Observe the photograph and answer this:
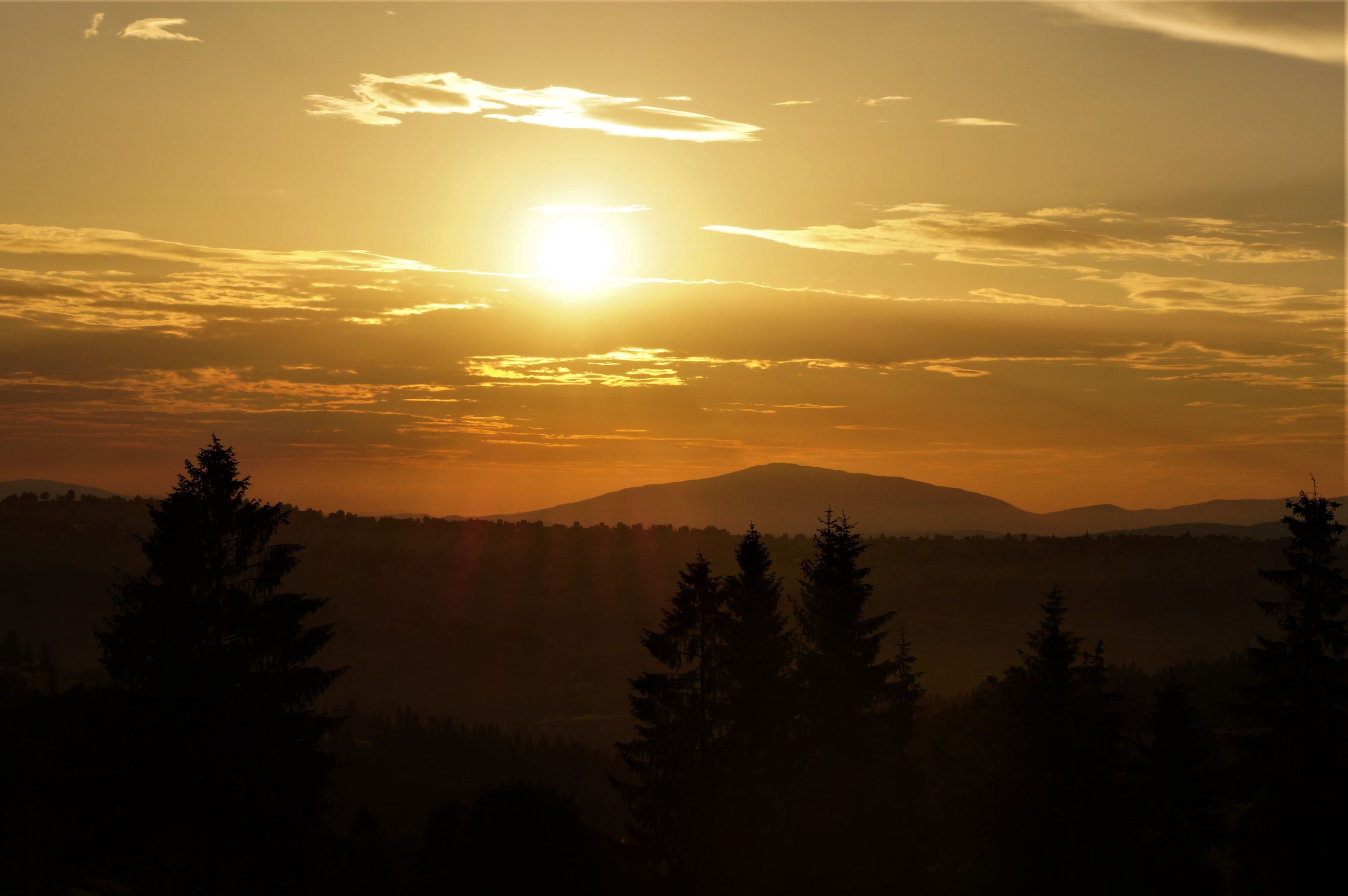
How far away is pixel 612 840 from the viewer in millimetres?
41188

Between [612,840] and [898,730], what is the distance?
35.5 ft

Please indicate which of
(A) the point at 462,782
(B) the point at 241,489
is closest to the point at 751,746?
(B) the point at 241,489

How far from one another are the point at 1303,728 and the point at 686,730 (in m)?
17.7

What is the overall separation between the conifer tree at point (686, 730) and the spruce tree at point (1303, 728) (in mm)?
15558

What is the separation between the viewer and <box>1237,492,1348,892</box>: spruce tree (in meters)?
32.6

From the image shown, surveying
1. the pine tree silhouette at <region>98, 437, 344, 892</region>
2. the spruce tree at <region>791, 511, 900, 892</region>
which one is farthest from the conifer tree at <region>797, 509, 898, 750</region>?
the pine tree silhouette at <region>98, 437, 344, 892</region>

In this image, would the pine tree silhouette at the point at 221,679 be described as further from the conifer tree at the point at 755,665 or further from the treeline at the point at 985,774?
the conifer tree at the point at 755,665

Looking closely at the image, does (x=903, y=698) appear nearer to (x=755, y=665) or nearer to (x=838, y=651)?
(x=838, y=651)

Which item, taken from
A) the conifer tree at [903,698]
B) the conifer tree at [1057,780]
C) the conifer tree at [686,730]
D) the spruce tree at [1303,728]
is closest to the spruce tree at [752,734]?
the conifer tree at [686,730]

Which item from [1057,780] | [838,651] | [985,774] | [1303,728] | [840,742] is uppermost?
Answer: [838,651]

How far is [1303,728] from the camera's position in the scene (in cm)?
3291

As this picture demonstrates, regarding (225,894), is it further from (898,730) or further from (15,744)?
(15,744)

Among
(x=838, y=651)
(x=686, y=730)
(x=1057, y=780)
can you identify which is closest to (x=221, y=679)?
(x=686, y=730)

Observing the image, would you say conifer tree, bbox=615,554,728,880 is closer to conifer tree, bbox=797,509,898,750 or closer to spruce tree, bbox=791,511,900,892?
spruce tree, bbox=791,511,900,892
